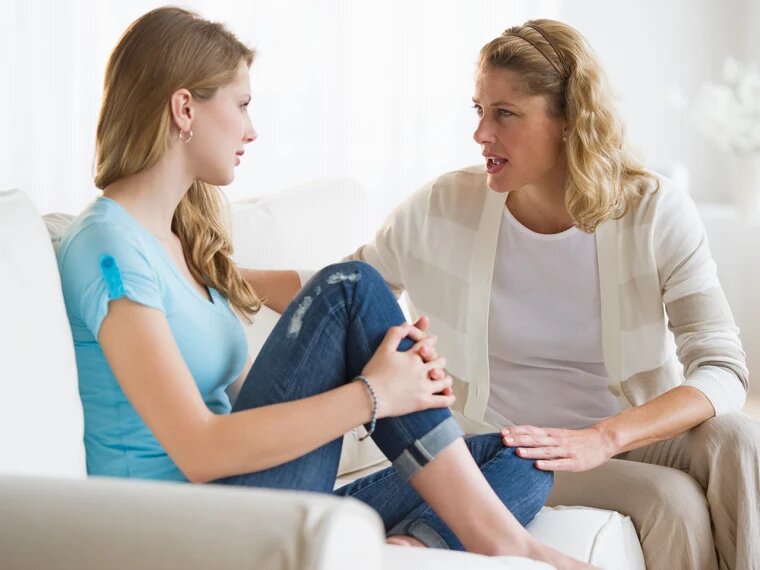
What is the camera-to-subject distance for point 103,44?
2955 mm

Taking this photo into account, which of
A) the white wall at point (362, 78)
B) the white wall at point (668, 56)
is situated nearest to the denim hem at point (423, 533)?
the white wall at point (362, 78)

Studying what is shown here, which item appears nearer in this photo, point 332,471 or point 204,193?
point 332,471

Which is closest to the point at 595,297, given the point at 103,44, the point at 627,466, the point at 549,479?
the point at 627,466

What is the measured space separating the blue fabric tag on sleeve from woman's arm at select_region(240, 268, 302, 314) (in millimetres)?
619

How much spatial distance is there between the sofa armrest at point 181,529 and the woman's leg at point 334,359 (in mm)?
416

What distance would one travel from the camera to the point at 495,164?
2.06m

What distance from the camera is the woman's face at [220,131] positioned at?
5.15 ft

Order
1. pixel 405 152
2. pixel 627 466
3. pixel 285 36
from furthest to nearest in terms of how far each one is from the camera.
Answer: pixel 405 152 < pixel 285 36 < pixel 627 466

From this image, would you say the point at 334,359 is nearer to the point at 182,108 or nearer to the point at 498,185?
the point at 182,108

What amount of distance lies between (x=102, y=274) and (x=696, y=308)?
1.07 meters

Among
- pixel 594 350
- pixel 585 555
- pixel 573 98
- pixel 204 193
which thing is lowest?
pixel 585 555

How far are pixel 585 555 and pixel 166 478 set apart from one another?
642 millimetres

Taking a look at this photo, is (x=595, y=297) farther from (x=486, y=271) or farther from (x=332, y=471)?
(x=332, y=471)

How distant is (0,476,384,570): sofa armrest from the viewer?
3.22ft
